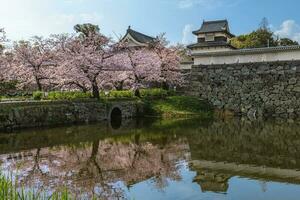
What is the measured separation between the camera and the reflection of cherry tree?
10854mm

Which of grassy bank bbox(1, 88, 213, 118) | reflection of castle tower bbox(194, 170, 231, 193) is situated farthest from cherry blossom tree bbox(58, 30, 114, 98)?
reflection of castle tower bbox(194, 170, 231, 193)

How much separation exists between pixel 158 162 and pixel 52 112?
12751 millimetres

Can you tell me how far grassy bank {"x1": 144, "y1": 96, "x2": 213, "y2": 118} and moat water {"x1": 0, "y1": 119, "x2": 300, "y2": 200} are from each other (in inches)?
346

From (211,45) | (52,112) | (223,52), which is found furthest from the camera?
(211,45)

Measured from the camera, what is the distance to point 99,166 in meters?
13.3

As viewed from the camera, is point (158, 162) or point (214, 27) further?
point (214, 27)

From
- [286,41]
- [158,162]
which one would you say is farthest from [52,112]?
[286,41]

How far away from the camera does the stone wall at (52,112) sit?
73.8 feet

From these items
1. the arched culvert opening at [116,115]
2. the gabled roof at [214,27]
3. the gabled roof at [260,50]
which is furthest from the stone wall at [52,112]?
the gabled roof at [214,27]

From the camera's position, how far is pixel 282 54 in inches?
1268

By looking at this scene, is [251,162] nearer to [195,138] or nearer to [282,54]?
[195,138]

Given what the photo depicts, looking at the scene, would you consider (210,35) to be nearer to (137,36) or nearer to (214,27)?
(214,27)

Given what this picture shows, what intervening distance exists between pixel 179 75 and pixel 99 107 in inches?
448

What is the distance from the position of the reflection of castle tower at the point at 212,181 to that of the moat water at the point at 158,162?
26 millimetres
